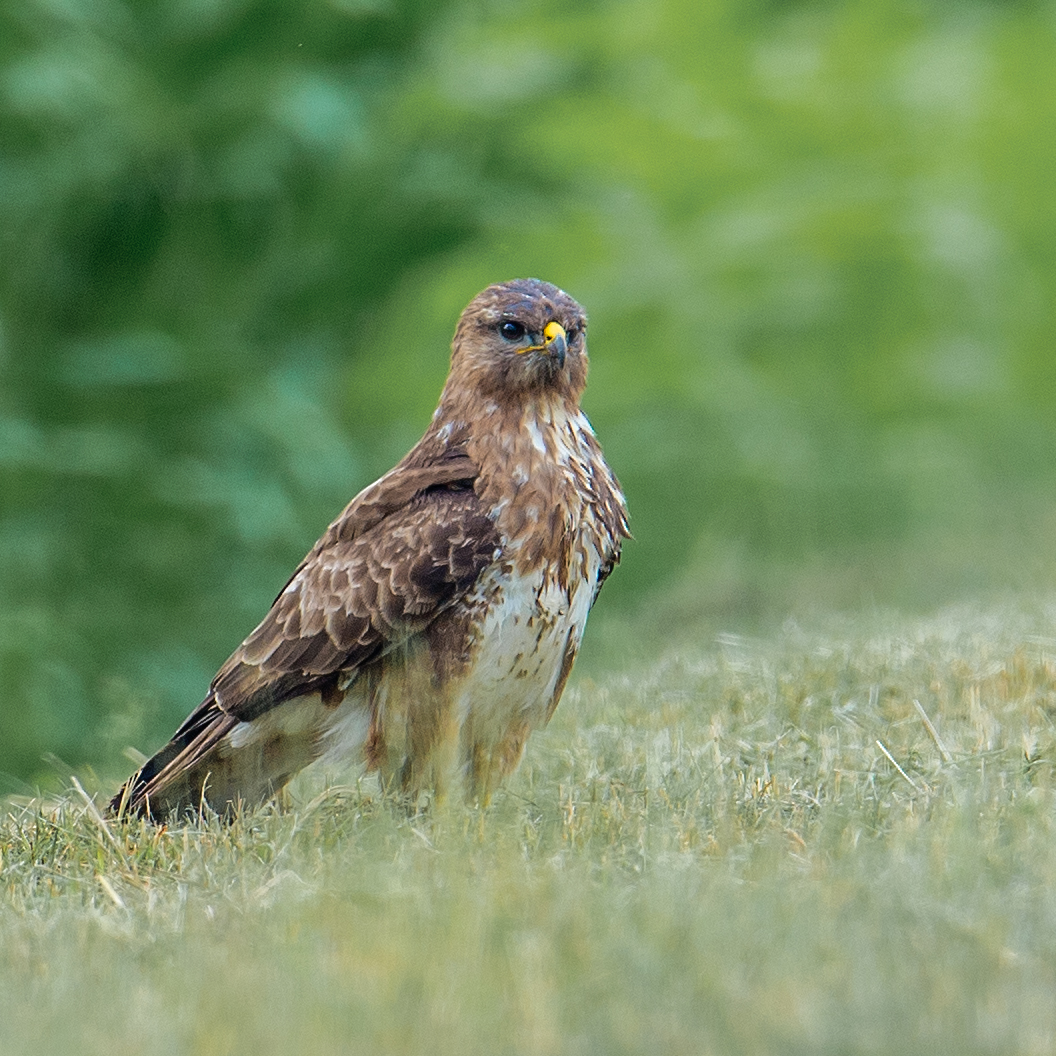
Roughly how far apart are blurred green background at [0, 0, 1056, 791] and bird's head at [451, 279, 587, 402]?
4.64 feet

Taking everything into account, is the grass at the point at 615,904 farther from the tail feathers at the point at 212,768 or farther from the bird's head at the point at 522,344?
the bird's head at the point at 522,344

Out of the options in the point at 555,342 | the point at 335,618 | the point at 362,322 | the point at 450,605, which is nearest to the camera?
the point at 450,605

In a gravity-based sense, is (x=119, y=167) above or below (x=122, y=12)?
below

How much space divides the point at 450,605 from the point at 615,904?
165cm

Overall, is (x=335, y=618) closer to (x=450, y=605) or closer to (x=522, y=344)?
(x=450, y=605)

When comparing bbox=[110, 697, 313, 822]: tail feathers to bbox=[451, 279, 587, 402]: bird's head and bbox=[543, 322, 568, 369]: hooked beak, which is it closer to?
bbox=[451, 279, 587, 402]: bird's head

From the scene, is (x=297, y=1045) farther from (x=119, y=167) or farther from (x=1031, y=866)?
(x=119, y=167)

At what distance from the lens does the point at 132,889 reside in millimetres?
4137

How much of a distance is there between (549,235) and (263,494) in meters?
3.75

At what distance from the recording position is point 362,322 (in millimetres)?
9617

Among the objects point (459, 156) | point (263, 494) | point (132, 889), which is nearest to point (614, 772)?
point (132, 889)

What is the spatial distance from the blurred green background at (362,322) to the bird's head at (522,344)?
1.41 metres

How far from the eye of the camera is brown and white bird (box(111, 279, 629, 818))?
195 inches

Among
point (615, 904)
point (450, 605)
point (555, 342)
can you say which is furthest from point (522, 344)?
point (615, 904)
